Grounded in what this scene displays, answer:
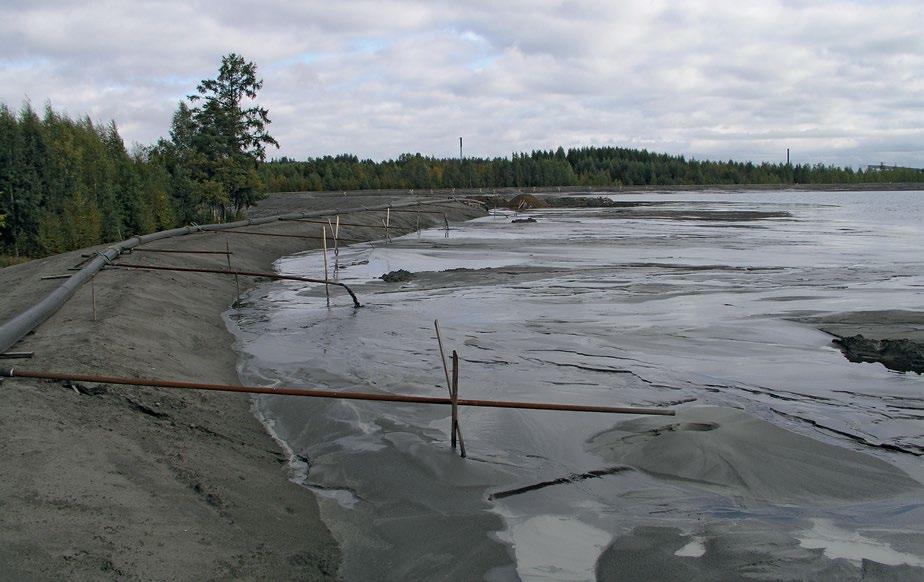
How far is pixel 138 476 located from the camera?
588cm

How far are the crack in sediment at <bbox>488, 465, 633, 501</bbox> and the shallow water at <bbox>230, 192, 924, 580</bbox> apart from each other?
4 centimetres

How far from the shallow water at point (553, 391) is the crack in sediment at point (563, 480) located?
0.12 ft

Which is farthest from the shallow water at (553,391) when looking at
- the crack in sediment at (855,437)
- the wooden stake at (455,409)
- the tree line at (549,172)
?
the tree line at (549,172)

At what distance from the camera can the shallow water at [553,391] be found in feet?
19.6

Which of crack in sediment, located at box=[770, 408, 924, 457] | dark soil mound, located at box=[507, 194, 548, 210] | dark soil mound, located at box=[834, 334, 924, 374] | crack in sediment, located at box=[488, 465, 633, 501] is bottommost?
crack in sediment, located at box=[488, 465, 633, 501]

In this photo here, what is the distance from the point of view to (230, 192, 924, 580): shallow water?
235 inches

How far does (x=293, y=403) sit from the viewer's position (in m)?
9.49

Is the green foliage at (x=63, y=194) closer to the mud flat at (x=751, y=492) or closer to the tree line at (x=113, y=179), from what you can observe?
the tree line at (x=113, y=179)

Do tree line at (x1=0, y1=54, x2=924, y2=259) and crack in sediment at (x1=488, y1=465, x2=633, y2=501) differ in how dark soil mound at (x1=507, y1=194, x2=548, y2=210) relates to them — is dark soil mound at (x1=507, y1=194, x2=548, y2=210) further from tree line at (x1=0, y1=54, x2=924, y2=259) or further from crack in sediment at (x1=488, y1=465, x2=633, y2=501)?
crack in sediment at (x1=488, y1=465, x2=633, y2=501)

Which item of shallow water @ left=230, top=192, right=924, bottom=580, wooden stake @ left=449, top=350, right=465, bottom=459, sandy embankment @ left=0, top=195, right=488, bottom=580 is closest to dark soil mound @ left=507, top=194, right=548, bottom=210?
shallow water @ left=230, top=192, right=924, bottom=580

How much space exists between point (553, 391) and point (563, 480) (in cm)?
280

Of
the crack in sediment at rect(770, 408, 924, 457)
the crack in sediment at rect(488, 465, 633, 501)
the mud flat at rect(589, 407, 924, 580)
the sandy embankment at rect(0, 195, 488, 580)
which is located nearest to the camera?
the sandy embankment at rect(0, 195, 488, 580)

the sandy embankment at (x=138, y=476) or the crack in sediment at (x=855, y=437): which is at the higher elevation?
the sandy embankment at (x=138, y=476)

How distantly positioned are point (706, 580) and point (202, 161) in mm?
33874
